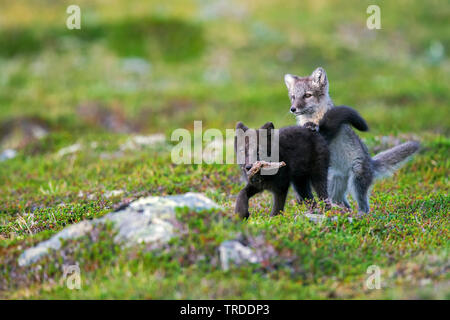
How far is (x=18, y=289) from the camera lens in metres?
6.94

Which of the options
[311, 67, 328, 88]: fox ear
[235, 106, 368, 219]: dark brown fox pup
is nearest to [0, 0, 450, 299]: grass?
[235, 106, 368, 219]: dark brown fox pup

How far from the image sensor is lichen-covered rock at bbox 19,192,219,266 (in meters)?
7.20

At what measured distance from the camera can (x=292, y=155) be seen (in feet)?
30.4

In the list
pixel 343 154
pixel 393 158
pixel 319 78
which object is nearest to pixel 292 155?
pixel 343 154

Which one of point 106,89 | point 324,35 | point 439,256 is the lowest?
point 439,256

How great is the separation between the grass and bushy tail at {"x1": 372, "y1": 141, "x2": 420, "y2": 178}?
621 millimetres

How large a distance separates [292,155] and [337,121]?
1.34m

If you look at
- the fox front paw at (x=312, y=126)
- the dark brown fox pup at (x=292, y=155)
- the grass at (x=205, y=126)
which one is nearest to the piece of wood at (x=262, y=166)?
the dark brown fox pup at (x=292, y=155)

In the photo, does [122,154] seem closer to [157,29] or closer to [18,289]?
[18,289]

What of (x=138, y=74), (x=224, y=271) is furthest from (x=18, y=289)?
(x=138, y=74)

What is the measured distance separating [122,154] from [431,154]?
8.06 metres

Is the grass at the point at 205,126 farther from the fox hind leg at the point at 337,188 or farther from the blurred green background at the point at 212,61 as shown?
the fox hind leg at the point at 337,188

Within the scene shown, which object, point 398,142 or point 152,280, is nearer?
point 152,280
